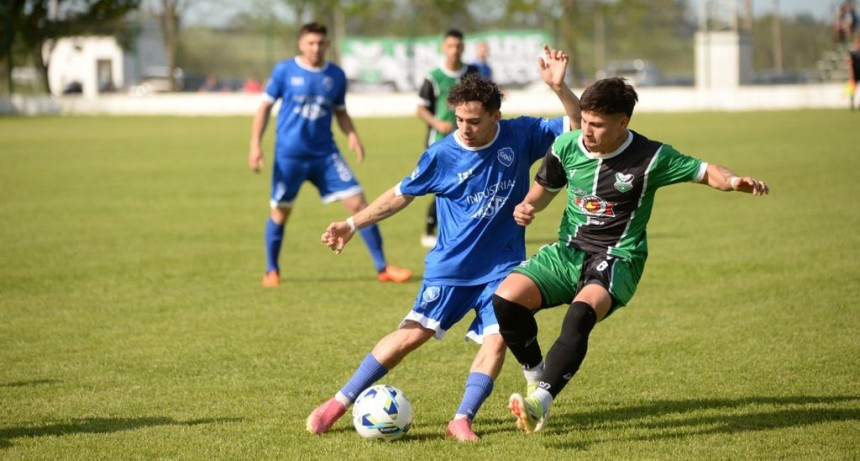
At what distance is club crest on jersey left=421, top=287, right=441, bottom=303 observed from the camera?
511 centimetres

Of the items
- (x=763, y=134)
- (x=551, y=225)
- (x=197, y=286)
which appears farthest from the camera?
(x=763, y=134)

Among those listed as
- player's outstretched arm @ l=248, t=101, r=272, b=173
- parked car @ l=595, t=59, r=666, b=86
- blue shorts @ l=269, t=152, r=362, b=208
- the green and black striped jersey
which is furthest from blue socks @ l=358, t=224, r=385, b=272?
parked car @ l=595, t=59, r=666, b=86

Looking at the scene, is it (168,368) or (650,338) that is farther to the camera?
(650,338)

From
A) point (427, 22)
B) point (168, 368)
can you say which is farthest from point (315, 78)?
point (427, 22)

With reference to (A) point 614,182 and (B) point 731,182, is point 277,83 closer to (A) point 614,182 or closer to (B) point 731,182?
(A) point 614,182

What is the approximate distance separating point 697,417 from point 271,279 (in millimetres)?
4999

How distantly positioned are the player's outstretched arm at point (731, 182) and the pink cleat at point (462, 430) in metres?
1.57

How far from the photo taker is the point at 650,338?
7.00 meters

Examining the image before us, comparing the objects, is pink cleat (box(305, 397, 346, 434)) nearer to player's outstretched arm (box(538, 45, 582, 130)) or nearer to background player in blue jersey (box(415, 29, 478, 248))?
player's outstretched arm (box(538, 45, 582, 130))

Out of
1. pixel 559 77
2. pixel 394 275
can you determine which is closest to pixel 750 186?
pixel 559 77

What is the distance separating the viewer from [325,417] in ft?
16.5

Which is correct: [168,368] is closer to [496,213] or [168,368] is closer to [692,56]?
[496,213]

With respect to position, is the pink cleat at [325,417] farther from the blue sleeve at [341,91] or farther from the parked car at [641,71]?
the parked car at [641,71]

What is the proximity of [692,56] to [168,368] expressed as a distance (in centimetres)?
4621
